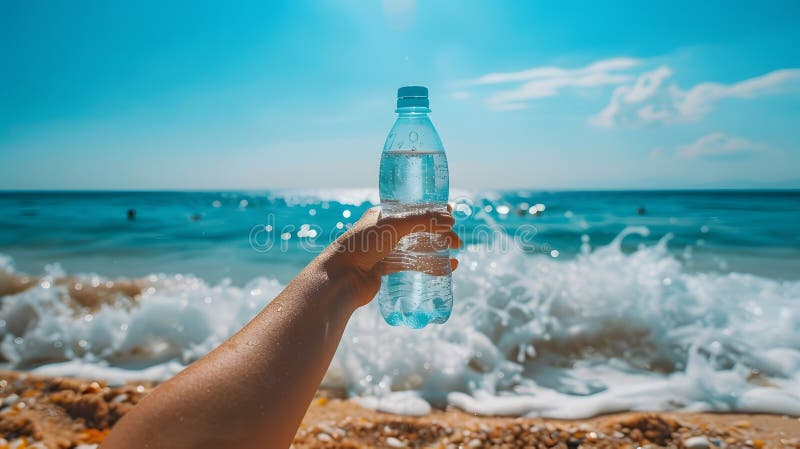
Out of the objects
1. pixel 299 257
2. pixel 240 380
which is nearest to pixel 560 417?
pixel 240 380

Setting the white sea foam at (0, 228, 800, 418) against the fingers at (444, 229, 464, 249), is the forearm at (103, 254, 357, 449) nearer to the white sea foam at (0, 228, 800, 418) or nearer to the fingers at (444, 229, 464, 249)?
the fingers at (444, 229, 464, 249)

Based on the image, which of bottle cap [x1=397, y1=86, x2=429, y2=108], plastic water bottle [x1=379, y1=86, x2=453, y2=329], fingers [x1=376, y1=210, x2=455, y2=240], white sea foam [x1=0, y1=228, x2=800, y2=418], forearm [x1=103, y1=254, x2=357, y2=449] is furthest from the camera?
white sea foam [x1=0, y1=228, x2=800, y2=418]

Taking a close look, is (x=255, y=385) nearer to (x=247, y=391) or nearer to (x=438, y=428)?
(x=247, y=391)

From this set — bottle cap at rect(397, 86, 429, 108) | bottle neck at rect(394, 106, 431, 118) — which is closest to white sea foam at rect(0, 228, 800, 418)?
bottle neck at rect(394, 106, 431, 118)

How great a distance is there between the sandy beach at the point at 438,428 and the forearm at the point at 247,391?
188cm

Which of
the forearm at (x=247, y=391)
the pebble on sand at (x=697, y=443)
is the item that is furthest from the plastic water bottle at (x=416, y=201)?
the pebble on sand at (x=697, y=443)

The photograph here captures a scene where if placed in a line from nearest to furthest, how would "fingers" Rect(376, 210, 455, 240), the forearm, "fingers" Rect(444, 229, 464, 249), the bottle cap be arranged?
the forearm < "fingers" Rect(376, 210, 455, 240) < "fingers" Rect(444, 229, 464, 249) < the bottle cap

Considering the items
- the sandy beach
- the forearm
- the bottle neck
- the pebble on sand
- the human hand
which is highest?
the bottle neck

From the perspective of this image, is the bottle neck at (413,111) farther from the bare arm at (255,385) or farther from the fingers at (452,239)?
the bare arm at (255,385)

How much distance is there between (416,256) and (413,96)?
0.82 metres

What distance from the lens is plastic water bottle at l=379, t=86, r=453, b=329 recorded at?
265 cm

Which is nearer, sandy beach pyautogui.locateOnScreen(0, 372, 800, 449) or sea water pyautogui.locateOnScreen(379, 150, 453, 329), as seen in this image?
sea water pyautogui.locateOnScreen(379, 150, 453, 329)

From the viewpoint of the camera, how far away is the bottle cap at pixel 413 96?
235 centimetres

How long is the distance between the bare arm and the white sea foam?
7.73 ft
